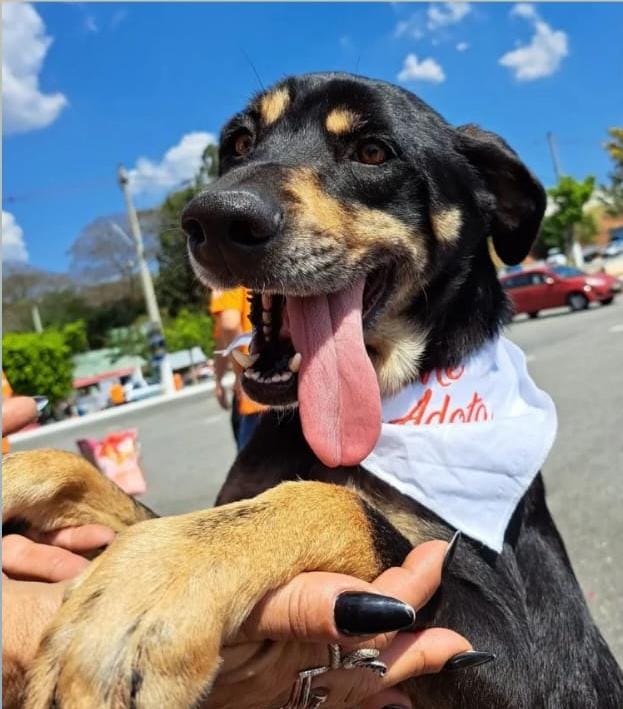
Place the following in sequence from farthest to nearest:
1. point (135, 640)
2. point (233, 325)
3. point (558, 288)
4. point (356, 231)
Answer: point (558, 288) < point (233, 325) < point (356, 231) < point (135, 640)

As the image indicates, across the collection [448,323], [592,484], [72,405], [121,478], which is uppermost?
[448,323]

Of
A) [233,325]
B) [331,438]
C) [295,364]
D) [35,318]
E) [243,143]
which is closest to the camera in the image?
[331,438]

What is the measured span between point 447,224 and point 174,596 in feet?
5.54

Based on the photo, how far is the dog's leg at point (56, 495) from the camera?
191cm

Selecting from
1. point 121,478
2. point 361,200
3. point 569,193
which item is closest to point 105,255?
point 569,193

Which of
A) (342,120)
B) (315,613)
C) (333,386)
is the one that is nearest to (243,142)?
(342,120)

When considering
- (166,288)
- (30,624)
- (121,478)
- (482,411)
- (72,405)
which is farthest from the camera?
(166,288)

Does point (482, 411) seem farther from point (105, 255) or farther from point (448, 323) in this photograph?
point (105, 255)

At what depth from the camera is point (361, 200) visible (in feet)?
7.74

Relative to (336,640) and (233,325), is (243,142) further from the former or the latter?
(336,640)

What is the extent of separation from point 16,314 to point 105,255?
705 cm

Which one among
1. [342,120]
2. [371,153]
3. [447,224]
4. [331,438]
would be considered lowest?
[331,438]

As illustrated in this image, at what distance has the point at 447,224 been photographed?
99.3 inches

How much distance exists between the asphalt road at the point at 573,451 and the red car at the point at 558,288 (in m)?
6.45
